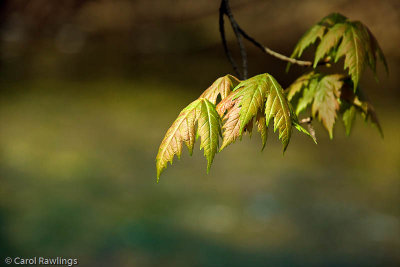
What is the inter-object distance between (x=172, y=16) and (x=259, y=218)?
318 cm

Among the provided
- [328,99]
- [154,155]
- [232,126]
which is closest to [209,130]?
[232,126]

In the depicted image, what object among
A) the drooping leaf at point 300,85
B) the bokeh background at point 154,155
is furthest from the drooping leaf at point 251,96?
the bokeh background at point 154,155

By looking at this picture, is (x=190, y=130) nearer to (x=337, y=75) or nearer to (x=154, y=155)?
(x=337, y=75)

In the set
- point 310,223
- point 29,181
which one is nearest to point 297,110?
point 310,223

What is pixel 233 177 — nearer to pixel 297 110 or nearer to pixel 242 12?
pixel 297 110

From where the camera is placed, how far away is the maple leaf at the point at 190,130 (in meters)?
0.75

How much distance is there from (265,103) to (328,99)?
0.30m

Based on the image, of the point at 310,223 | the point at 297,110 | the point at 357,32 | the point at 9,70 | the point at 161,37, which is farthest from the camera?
the point at 161,37

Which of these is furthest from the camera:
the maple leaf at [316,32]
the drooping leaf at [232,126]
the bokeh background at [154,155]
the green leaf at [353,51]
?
the bokeh background at [154,155]

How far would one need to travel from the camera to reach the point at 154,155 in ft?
11.1

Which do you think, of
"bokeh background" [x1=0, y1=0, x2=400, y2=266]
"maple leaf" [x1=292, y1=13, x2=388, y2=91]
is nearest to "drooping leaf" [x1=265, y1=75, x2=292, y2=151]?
"maple leaf" [x1=292, y1=13, x2=388, y2=91]

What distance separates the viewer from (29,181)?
3113 millimetres

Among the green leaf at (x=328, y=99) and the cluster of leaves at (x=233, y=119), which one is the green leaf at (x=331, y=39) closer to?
the green leaf at (x=328, y=99)

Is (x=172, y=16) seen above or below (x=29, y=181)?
above
